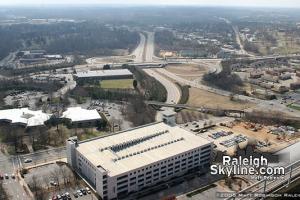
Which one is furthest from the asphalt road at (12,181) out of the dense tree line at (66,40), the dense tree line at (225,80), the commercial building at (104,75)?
the dense tree line at (66,40)

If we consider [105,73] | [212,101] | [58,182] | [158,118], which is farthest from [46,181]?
[105,73]

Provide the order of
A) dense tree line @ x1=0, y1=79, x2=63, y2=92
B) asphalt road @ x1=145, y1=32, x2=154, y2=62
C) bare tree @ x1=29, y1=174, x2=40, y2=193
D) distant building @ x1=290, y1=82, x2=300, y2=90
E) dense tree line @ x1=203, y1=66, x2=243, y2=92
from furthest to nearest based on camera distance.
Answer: asphalt road @ x1=145, y1=32, x2=154, y2=62 < dense tree line @ x1=203, y1=66, x2=243, y2=92 < distant building @ x1=290, y1=82, x2=300, y2=90 < dense tree line @ x1=0, y1=79, x2=63, y2=92 < bare tree @ x1=29, y1=174, x2=40, y2=193

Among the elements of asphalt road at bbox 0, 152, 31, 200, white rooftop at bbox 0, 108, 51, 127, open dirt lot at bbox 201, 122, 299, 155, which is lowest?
asphalt road at bbox 0, 152, 31, 200

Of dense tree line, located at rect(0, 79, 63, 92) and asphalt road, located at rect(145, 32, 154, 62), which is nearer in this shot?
dense tree line, located at rect(0, 79, 63, 92)

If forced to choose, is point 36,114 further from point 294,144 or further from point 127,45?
point 127,45

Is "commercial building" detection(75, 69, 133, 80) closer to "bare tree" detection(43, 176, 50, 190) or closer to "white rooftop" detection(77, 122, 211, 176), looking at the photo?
"white rooftop" detection(77, 122, 211, 176)

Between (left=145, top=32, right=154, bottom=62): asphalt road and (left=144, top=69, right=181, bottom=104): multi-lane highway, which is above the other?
(left=145, top=32, right=154, bottom=62): asphalt road

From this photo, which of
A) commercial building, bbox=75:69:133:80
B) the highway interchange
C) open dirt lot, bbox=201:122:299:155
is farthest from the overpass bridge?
commercial building, bbox=75:69:133:80
